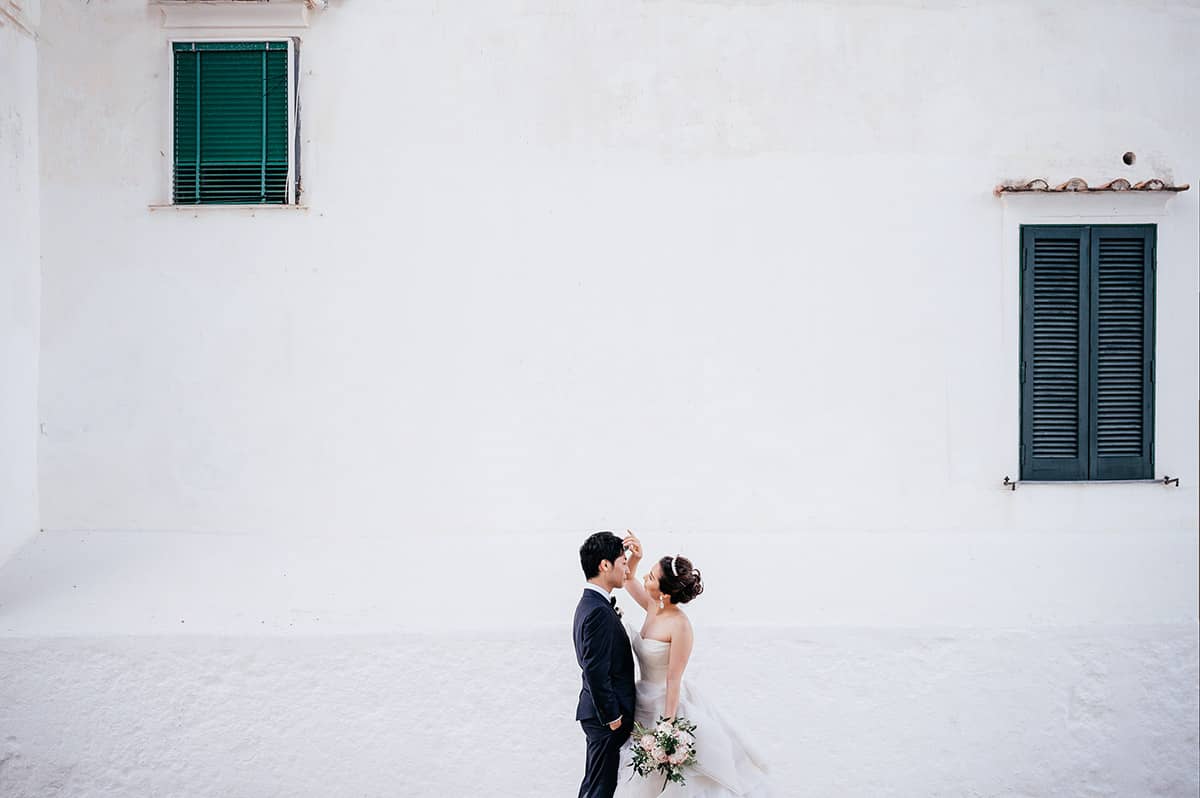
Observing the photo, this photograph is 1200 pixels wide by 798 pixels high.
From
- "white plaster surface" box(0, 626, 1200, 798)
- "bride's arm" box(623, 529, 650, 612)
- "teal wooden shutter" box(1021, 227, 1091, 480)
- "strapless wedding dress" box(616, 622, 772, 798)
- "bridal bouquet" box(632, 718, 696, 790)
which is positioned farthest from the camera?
"teal wooden shutter" box(1021, 227, 1091, 480)

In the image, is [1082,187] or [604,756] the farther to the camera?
[1082,187]

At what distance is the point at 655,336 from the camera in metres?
5.95

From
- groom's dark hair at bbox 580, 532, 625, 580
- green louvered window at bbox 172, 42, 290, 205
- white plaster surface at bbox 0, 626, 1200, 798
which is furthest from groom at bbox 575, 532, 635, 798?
green louvered window at bbox 172, 42, 290, 205

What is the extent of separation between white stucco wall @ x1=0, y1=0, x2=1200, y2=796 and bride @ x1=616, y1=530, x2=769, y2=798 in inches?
43.8

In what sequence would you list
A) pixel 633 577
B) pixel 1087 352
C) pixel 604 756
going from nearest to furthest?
pixel 604 756 → pixel 633 577 → pixel 1087 352

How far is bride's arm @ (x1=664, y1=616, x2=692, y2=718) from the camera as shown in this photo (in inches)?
182

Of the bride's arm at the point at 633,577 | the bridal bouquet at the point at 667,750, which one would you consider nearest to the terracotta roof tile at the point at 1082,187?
the bride's arm at the point at 633,577

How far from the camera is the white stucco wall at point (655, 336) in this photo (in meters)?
5.88

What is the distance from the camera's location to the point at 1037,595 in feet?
19.5

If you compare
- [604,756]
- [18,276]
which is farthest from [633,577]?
[18,276]

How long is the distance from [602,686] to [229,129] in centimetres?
379

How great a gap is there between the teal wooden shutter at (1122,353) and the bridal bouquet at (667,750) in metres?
3.10

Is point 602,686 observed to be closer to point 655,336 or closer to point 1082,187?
point 655,336

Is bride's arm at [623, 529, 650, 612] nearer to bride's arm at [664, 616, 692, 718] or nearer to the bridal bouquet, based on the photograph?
bride's arm at [664, 616, 692, 718]
